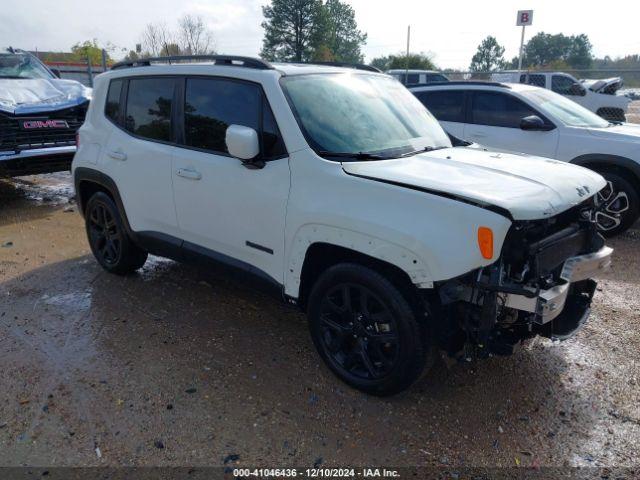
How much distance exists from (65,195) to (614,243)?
808 centimetres

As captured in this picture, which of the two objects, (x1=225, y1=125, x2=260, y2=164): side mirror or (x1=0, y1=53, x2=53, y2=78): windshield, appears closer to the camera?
(x1=225, y1=125, x2=260, y2=164): side mirror

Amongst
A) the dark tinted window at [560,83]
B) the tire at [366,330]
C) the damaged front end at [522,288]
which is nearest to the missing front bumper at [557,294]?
the damaged front end at [522,288]

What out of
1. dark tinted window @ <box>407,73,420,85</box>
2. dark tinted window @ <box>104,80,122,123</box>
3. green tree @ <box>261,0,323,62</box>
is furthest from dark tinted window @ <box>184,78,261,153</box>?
green tree @ <box>261,0,323,62</box>

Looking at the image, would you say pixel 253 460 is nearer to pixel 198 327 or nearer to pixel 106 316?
pixel 198 327

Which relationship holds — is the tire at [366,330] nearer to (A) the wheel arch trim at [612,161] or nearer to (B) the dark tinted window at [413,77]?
(A) the wheel arch trim at [612,161]

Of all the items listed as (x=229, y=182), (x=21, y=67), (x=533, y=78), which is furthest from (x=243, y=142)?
(x=533, y=78)

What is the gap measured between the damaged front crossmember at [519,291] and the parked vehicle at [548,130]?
3096 mm

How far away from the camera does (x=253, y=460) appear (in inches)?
104

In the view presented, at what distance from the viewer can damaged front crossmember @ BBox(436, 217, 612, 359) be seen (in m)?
2.62

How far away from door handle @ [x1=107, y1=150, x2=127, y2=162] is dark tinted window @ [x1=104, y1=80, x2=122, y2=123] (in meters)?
0.29

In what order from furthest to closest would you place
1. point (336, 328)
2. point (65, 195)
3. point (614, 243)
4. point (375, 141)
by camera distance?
point (65, 195)
point (614, 243)
point (375, 141)
point (336, 328)

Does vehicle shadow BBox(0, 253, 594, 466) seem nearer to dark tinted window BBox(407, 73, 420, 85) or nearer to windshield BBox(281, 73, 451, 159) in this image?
windshield BBox(281, 73, 451, 159)

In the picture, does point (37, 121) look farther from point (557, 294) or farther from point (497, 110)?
point (557, 294)

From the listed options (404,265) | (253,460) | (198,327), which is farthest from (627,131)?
(253,460)
